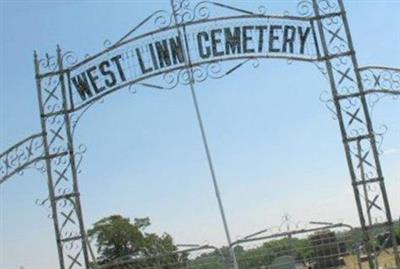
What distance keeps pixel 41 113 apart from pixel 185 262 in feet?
10.6

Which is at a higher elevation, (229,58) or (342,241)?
(229,58)

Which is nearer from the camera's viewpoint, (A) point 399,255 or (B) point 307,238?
(A) point 399,255

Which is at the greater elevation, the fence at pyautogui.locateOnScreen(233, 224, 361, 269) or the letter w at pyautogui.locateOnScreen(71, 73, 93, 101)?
the letter w at pyautogui.locateOnScreen(71, 73, 93, 101)

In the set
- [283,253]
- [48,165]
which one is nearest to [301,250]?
[283,253]

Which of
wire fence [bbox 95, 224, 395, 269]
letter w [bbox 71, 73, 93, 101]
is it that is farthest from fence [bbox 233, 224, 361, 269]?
letter w [bbox 71, 73, 93, 101]

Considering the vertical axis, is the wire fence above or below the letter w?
below

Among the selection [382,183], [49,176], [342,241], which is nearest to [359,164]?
[382,183]

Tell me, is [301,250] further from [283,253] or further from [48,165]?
[48,165]

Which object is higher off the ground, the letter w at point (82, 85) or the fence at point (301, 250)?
the letter w at point (82, 85)

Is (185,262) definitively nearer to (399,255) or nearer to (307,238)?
(307,238)

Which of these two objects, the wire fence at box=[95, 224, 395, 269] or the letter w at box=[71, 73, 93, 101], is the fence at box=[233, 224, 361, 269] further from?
the letter w at box=[71, 73, 93, 101]

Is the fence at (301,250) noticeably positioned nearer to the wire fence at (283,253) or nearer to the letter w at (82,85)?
the wire fence at (283,253)

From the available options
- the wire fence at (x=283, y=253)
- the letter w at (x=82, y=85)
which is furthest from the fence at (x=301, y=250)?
the letter w at (x=82, y=85)

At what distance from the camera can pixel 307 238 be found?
33.8 feet
